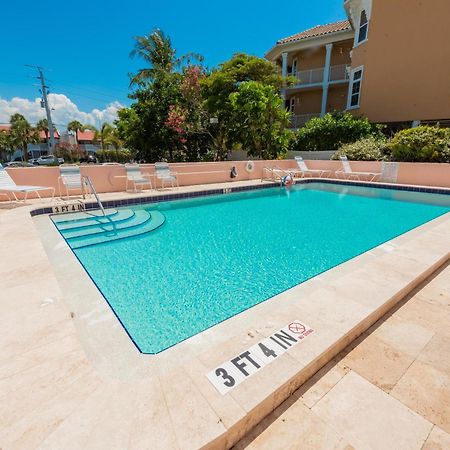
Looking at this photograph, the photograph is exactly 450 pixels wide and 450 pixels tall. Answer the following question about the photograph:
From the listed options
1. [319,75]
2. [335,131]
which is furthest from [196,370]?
[319,75]

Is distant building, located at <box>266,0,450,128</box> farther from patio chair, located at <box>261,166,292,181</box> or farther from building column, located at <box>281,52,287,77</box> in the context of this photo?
→ patio chair, located at <box>261,166,292,181</box>

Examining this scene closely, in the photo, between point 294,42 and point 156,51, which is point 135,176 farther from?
point 294,42

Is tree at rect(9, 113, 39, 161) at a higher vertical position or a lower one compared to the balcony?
lower

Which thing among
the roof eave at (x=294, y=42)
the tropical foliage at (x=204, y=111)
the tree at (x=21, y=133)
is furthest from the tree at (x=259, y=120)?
the tree at (x=21, y=133)

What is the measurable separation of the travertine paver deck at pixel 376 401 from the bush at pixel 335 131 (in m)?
13.9

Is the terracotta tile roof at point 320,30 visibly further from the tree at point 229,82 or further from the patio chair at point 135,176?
the patio chair at point 135,176

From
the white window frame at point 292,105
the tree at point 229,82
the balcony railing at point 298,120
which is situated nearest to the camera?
the tree at point 229,82

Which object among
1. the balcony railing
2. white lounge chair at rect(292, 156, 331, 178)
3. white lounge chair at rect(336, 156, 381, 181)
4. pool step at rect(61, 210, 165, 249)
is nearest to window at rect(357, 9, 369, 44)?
the balcony railing

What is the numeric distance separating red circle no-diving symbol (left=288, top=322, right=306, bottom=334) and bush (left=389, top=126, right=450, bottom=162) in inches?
478

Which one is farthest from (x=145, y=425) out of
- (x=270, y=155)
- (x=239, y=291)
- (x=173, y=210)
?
(x=270, y=155)

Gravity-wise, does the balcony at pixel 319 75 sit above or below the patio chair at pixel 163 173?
above

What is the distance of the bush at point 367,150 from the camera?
12.6 metres

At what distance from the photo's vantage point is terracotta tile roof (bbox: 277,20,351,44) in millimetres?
18391

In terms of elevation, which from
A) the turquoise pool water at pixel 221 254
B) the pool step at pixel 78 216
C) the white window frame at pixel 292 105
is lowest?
the turquoise pool water at pixel 221 254
